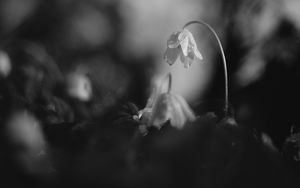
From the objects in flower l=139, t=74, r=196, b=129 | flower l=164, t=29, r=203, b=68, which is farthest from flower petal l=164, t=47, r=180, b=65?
flower l=139, t=74, r=196, b=129

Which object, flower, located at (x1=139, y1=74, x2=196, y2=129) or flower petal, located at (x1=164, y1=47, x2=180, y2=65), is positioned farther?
flower petal, located at (x1=164, y1=47, x2=180, y2=65)

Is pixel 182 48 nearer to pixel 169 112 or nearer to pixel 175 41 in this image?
pixel 175 41

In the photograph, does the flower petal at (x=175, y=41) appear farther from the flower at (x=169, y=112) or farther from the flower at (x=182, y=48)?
the flower at (x=169, y=112)

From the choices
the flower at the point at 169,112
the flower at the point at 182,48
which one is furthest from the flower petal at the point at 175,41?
the flower at the point at 169,112

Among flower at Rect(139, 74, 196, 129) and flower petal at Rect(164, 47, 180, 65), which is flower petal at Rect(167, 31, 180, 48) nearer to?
flower petal at Rect(164, 47, 180, 65)

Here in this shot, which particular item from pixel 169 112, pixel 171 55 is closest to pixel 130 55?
pixel 171 55

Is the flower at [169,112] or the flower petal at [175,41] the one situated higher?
the flower petal at [175,41]

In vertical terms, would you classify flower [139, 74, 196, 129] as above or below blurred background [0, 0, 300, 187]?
below
